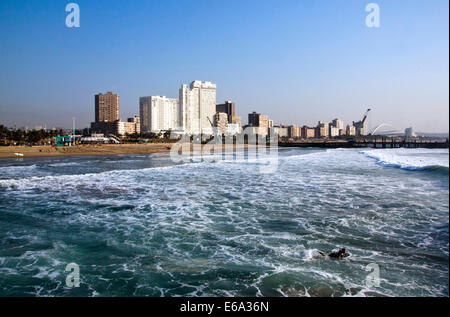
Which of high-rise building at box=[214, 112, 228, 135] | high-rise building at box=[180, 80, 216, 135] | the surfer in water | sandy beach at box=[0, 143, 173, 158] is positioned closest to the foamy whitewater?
the surfer in water

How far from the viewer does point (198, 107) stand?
18375 centimetres

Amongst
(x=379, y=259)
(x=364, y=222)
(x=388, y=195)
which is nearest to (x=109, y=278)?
(x=379, y=259)

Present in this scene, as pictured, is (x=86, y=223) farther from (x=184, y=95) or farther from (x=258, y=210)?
(x=184, y=95)

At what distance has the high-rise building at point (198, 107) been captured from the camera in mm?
178125

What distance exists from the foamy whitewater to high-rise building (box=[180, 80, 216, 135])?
540ft

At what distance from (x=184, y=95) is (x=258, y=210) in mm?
169891

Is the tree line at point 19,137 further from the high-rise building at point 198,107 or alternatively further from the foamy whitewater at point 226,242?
the high-rise building at point 198,107

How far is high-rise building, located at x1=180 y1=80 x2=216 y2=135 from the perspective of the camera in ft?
584

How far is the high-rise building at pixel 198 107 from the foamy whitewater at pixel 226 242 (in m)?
164

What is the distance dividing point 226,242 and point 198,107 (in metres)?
179

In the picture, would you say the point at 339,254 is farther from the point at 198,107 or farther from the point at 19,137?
the point at 198,107

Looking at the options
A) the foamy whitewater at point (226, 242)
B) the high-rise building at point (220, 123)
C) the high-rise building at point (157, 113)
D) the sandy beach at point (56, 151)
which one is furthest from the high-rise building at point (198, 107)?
the foamy whitewater at point (226, 242)

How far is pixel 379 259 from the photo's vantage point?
693 cm
